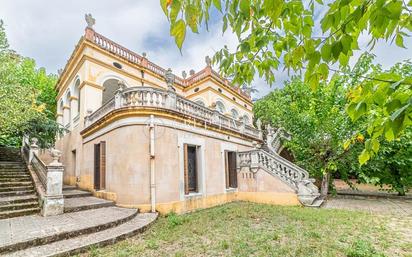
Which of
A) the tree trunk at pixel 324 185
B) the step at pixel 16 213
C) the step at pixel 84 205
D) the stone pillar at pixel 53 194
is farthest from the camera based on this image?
the tree trunk at pixel 324 185

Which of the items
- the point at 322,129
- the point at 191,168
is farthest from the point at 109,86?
the point at 322,129

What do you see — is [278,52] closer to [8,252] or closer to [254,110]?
[8,252]

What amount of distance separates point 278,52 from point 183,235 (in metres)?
5.34

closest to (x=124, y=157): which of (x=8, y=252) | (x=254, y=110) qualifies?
(x=8, y=252)

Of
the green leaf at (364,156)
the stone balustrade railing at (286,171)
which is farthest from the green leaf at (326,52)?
the stone balustrade railing at (286,171)

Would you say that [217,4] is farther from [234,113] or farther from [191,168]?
[234,113]

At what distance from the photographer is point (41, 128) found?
43.9ft

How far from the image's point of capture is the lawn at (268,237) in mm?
4672

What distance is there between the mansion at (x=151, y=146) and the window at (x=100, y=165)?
0.14ft

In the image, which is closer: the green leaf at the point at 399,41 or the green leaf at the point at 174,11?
the green leaf at the point at 174,11

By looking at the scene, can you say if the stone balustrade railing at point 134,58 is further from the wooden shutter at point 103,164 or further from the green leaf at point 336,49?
the green leaf at point 336,49

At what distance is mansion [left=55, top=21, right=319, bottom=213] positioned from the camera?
8062 millimetres

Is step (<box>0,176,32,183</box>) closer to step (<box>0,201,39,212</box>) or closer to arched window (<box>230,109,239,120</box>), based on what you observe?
step (<box>0,201,39,212</box>)

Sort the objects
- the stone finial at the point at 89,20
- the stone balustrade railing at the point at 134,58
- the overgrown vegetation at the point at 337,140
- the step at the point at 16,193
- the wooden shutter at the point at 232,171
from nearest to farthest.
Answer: the step at the point at 16,193, the overgrown vegetation at the point at 337,140, the stone finial at the point at 89,20, the wooden shutter at the point at 232,171, the stone balustrade railing at the point at 134,58
